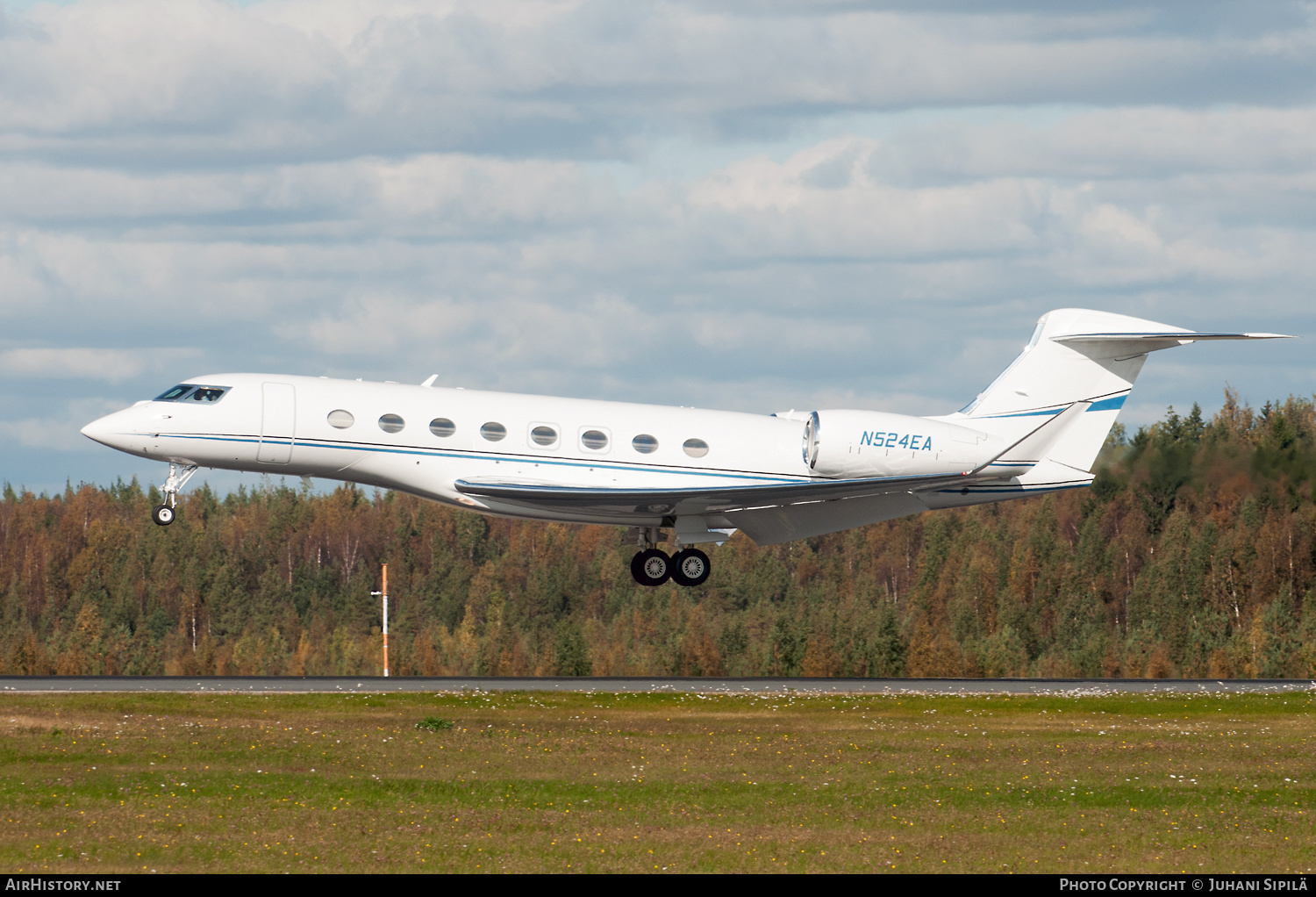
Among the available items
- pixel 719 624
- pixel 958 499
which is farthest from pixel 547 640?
pixel 958 499

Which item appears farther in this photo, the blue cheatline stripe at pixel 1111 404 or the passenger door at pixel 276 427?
the blue cheatline stripe at pixel 1111 404

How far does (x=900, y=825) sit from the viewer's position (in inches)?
673

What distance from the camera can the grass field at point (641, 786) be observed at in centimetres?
1552

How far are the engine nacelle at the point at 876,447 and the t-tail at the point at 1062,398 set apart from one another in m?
1.93

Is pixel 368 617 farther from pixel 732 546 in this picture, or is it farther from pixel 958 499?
pixel 958 499

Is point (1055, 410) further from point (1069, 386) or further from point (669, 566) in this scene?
point (669, 566)

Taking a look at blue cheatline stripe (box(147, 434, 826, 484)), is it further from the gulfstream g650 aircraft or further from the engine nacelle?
the engine nacelle

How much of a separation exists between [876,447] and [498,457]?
297 inches

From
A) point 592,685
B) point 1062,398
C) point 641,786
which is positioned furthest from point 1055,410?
point 641,786

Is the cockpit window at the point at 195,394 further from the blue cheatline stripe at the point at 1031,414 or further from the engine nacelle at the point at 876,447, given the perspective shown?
the blue cheatline stripe at the point at 1031,414

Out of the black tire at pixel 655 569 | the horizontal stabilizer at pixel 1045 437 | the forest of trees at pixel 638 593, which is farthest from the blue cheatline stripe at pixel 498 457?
the forest of trees at pixel 638 593

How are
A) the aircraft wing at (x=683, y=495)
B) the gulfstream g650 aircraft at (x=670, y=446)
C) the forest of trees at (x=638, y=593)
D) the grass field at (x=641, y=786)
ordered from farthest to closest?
1. the forest of trees at (x=638, y=593)
2. the aircraft wing at (x=683, y=495)
3. the gulfstream g650 aircraft at (x=670, y=446)
4. the grass field at (x=641, y=786)

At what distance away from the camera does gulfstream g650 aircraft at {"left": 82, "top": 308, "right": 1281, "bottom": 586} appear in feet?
94.3

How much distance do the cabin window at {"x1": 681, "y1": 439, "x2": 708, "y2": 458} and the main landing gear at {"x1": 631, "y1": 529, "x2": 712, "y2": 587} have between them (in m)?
2.55
